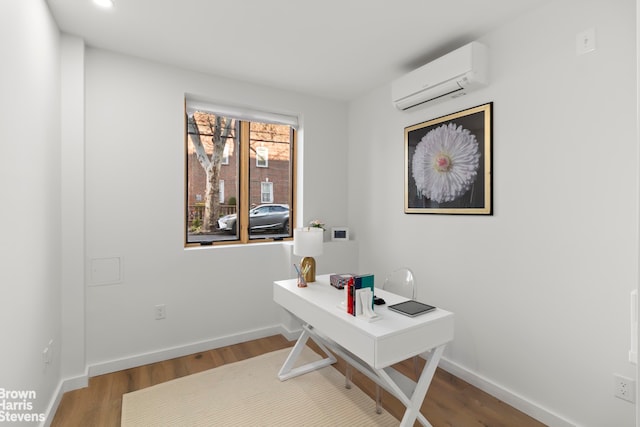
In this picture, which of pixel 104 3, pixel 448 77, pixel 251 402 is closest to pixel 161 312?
pixel 251 402

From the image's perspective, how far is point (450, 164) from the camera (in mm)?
2551

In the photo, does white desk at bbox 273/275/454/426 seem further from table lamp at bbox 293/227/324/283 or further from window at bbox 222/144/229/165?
window at bbox 222/144/229/165

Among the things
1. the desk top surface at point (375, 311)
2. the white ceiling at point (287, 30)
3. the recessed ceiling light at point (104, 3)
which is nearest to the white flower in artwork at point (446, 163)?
the white ceiling at point (287, 30)

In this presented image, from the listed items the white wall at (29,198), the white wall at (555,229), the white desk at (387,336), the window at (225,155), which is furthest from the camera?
the window at (225,155)

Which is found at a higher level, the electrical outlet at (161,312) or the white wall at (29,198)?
the white wall at (29,198)

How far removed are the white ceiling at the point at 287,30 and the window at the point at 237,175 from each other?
1.72ft

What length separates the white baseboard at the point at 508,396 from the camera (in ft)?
6.39

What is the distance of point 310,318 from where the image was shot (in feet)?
6.68

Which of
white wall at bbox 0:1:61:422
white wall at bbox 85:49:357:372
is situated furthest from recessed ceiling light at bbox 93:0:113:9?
white wall at bbox 85:49:357:372

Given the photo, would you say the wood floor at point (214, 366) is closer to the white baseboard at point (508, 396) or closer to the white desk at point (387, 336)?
the white baseboard at point (508, 396)

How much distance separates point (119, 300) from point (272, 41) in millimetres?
2365

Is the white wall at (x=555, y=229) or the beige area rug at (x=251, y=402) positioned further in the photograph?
the beige area rug at (x=251, y=402)

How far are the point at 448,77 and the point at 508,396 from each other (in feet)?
7.36

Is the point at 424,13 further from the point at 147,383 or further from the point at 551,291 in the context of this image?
the point at 147,383
